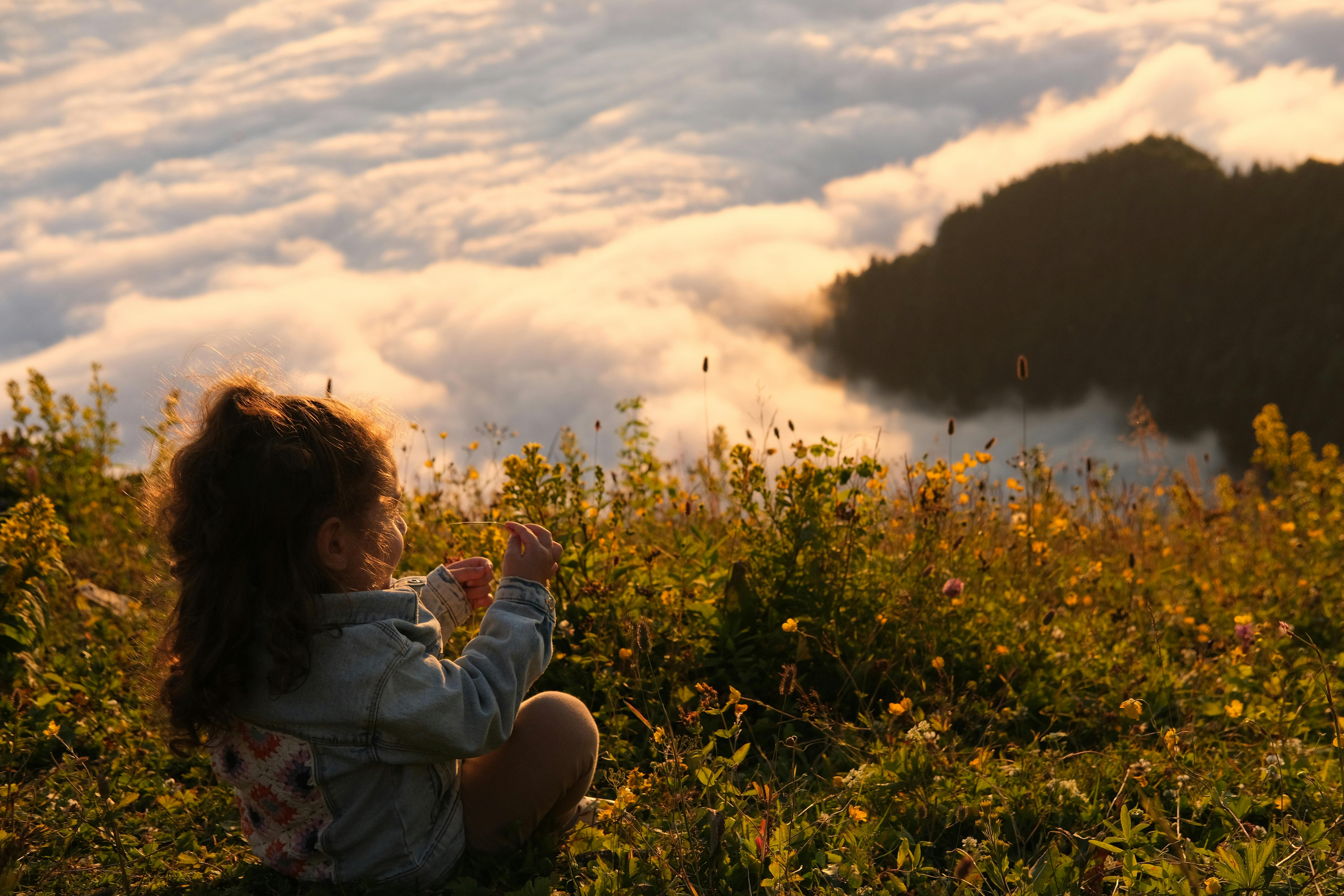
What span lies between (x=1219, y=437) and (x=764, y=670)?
4716 cm

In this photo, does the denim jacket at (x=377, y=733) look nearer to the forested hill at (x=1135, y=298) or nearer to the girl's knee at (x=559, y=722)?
the girl's knee at (x=559, y=722)

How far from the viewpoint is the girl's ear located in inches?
84.3

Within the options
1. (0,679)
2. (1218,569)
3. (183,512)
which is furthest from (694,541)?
(1218,569)

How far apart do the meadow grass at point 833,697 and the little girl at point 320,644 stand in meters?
0.30

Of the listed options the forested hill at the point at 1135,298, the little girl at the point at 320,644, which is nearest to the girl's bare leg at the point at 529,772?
the little girl at the point at 320,644

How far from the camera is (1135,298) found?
5150cm

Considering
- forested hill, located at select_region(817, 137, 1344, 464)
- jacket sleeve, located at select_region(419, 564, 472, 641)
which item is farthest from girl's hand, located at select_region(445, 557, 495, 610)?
forested hill, located at select_region(817, 137, 1344, 464)

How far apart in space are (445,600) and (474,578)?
0.34ft

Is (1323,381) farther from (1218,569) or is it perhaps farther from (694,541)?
(694,541)

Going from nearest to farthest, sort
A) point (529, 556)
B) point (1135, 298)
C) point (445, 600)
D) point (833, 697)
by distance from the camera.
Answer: point (529, 556) → point (445, 600) → point (833, 697) → point (1135, 298)

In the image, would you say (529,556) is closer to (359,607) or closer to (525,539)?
(525,539)

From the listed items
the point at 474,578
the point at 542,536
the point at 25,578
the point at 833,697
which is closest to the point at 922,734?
the point at 833,697

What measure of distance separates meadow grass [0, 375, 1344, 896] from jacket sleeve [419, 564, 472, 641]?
632mm

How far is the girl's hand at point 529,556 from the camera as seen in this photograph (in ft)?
7.81
